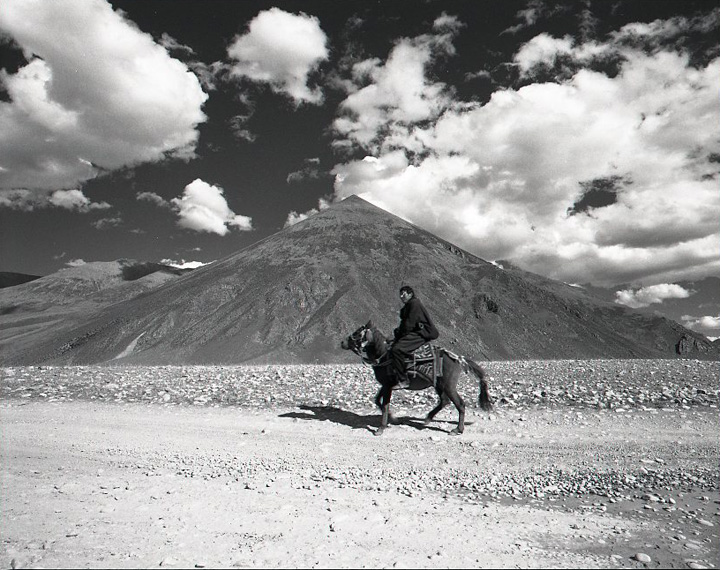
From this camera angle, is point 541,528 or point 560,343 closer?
point 541,528

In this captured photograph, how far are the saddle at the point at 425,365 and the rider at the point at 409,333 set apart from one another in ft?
0.41

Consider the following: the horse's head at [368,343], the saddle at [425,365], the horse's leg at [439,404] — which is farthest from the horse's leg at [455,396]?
the horse's head at [368,343]

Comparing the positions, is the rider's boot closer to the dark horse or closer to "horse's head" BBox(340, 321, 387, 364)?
the dark horse

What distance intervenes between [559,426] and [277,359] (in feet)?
176

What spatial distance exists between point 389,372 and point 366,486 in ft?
14.5

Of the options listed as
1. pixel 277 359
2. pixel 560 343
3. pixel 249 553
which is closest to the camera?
pixel 249 553

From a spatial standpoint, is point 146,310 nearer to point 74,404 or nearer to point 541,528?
point 74,404

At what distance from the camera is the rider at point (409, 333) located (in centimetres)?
1099

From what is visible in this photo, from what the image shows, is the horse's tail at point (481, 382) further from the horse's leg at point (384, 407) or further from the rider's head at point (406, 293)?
the horse's leg at point (384, 407)

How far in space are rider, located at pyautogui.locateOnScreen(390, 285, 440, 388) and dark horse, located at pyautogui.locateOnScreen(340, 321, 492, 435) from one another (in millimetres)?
207

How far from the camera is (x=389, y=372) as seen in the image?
11.1 m

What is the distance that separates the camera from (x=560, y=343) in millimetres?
75938

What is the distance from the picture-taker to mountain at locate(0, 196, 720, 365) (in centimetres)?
6600

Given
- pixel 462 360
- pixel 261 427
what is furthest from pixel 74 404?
pixel 462 360
